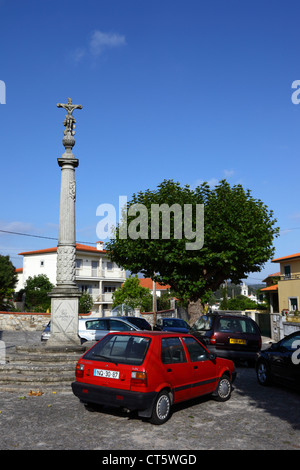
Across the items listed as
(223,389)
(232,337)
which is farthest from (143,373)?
(232,337)

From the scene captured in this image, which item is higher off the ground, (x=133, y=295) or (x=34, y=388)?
(x=133, y=295)

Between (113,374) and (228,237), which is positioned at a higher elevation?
(228,237)

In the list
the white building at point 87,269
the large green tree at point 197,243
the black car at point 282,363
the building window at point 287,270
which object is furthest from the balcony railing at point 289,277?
the black car at point 282,363

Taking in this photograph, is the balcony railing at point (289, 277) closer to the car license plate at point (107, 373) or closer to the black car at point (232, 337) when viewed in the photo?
the black car at point (232, 337)

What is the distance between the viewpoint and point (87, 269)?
2077 inches

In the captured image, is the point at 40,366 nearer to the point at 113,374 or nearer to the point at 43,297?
the point at 113,374

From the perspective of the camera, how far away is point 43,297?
4484cm

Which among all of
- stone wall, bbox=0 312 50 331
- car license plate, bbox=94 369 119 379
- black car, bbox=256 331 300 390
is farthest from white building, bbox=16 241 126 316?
car license plate, bbox=94 369 119 379

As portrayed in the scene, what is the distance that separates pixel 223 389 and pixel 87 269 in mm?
45815

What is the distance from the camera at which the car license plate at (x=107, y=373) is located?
621 centimetres

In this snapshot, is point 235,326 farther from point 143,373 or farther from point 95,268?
point 95,268

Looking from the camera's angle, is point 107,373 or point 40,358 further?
point 40,358

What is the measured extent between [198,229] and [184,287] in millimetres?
3951

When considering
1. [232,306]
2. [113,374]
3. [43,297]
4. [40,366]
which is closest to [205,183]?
[40,366]
